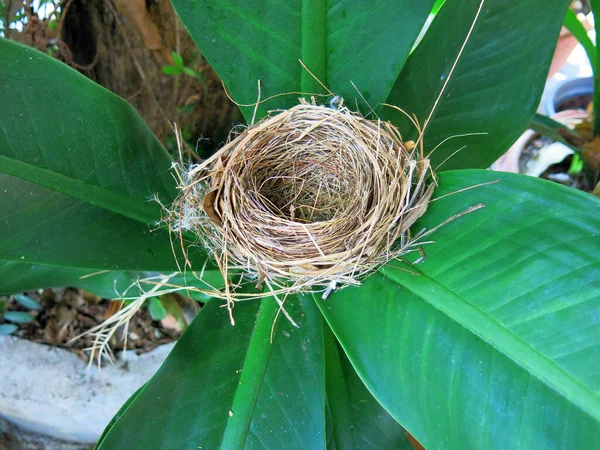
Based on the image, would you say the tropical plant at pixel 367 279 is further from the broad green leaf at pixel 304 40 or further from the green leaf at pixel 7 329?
the green leaf at pixel 7 329

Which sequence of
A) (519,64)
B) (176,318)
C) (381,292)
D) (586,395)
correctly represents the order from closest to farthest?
(586,395)
(381,292)
(519,64)
(176,318)

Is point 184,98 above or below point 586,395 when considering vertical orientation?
above

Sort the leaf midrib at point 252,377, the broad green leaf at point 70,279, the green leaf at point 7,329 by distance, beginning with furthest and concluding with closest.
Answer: the green leaf at point 7,329 < the broad green leaf at point 70,279 < the leaf midrib at point 252,377

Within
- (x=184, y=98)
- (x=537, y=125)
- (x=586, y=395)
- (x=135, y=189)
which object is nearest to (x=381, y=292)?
(x=586, y=395)

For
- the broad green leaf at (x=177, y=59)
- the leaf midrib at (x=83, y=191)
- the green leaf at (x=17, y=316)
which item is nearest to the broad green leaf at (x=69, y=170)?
the leaf midrib at (x=83, y=191)

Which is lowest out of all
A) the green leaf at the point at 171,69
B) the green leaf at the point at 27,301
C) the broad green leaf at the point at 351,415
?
the broad green leaf at the point at 351,415

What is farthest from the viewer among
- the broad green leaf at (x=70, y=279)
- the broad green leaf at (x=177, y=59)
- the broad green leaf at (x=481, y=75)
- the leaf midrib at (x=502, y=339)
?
the broad green leaf at (x=177, y=59)

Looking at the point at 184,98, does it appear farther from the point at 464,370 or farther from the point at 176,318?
the point at 464,370
